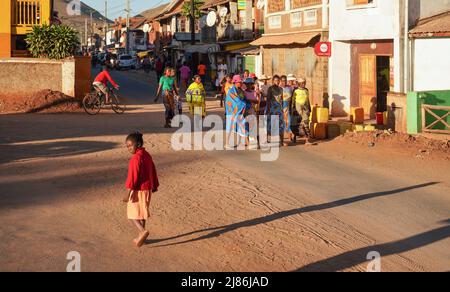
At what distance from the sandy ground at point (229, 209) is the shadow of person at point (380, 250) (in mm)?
16

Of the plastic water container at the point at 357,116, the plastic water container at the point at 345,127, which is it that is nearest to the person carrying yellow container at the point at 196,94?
the plastic water container at the point at 345,127

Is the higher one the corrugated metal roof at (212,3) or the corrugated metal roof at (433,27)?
the corrugated metal roof at (212,3)

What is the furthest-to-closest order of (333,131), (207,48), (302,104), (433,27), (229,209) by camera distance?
(207,48)
(433,27)
(333,131)
(302,104)
(229,209)

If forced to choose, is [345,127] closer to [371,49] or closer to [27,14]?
[371,49]

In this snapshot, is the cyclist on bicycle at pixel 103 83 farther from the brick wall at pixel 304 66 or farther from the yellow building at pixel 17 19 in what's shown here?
the yellow building at pixel 17 19

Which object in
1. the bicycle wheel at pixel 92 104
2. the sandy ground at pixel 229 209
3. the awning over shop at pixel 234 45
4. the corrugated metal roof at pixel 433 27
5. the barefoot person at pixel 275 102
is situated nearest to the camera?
the sandy ground at pixel 229 209

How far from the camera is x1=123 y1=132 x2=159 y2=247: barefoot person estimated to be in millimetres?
8672

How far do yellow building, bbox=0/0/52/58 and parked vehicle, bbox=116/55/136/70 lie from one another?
45.5 meters

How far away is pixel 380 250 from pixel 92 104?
18085mm

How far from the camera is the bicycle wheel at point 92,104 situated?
2522 cm

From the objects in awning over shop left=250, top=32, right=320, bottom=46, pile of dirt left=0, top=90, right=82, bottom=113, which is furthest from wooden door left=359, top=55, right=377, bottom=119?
pile of dirt left=0, top=90, right=82, bottom=113

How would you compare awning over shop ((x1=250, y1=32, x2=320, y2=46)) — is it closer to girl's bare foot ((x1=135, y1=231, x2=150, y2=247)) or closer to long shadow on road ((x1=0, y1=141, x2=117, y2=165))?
long shadow on road ((x1=0, y1=141, x2=117, y2=165))

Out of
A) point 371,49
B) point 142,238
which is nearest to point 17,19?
point 371,49

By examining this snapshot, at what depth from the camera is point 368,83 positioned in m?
24.6
